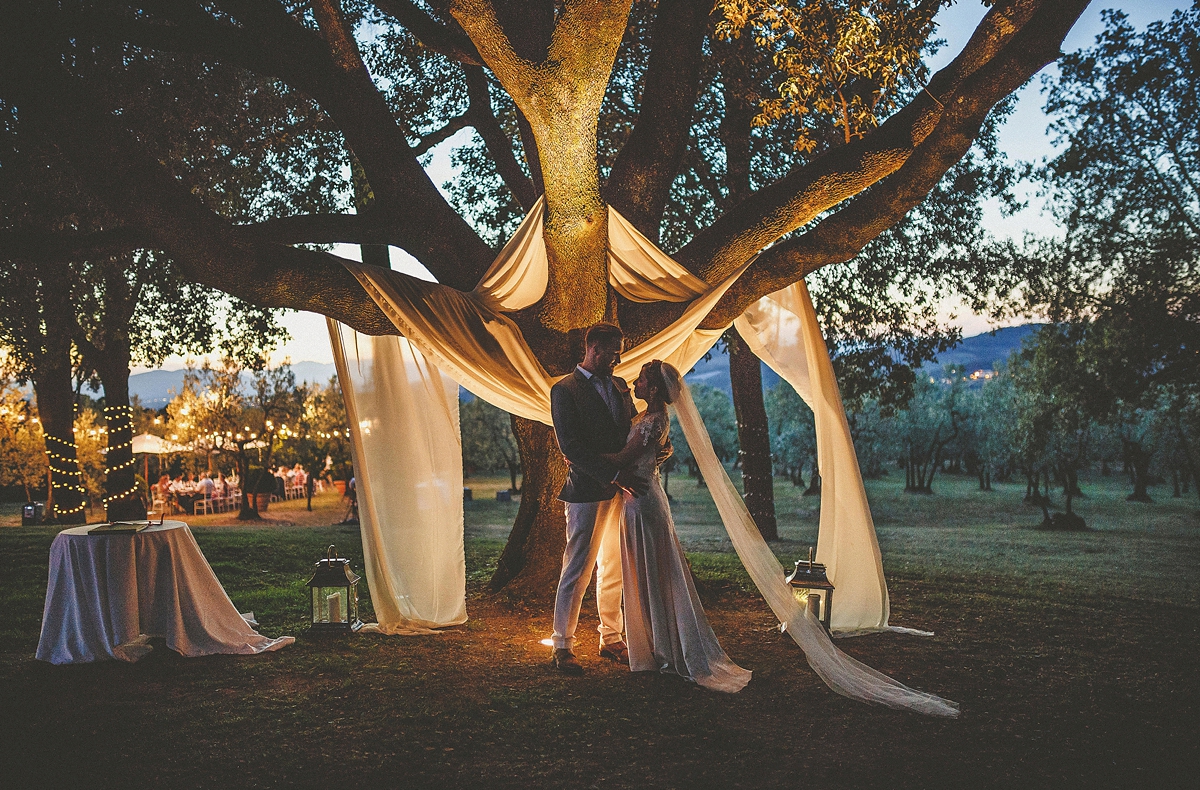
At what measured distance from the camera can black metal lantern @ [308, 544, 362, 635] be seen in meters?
5.86

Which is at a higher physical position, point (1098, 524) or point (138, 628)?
point (138, 628)

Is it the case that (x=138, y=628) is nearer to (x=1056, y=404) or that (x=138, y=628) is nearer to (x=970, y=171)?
(x=970, y=171)

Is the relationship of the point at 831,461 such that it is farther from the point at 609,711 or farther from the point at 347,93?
the point at 347,93

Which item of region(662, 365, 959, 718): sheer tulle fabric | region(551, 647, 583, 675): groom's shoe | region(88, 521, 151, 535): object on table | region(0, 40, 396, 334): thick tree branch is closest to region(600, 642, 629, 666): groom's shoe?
region(551, 647, 583, 675): groom's shoe

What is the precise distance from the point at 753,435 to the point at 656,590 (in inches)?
401

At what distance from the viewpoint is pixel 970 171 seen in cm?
1162

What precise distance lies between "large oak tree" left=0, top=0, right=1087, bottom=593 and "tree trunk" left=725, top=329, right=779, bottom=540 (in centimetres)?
752

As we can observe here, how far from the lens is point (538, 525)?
7195 mm

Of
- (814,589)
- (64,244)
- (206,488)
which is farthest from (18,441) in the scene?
(814,589)

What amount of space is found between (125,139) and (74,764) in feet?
12.1

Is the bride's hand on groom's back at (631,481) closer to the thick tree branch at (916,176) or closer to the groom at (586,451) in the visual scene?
the groom at (586,451)


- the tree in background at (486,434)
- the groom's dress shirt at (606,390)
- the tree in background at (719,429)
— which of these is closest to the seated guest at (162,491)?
the tree in background at (486,434)

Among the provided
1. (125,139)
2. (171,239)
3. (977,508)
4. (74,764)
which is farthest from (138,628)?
(977,508)

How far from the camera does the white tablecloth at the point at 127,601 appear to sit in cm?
532
